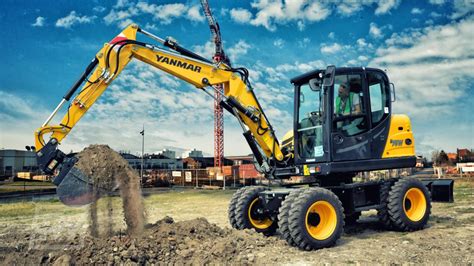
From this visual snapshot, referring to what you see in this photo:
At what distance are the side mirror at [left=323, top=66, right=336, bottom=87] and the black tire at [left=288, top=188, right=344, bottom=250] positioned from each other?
210cm

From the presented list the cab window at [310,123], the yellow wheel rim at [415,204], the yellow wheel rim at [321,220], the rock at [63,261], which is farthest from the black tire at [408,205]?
the rock at [63,261]

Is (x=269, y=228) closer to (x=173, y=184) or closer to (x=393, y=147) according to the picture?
(x=393, y=147)

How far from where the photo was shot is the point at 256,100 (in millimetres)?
9414

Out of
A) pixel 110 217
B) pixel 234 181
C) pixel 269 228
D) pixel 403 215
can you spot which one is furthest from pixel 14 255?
pixel 234 181

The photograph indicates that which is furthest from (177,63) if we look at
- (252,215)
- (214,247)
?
(214,247)

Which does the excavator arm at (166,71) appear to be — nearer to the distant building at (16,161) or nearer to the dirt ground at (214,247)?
the dirt ground at (214,247)

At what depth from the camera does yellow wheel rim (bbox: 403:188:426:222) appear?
28.5 feet

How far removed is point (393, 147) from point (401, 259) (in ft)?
9.78

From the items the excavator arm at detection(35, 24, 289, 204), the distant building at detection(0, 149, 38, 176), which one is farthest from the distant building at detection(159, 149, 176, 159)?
the excavator arm at detection(35, 24, 289, 204)

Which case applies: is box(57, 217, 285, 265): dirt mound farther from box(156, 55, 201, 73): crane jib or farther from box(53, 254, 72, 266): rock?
box(156, 55, 201, 73): crane jib

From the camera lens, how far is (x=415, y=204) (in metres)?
8.88

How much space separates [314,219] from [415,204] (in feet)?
9.68

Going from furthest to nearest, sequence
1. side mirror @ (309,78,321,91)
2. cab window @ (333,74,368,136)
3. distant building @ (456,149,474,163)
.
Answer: distant building @ (456,149,474,163) → side mirror @ (309,78,321,91) → cab window @ (333,74,368,136)

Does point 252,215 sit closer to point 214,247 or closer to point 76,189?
point 214,247
